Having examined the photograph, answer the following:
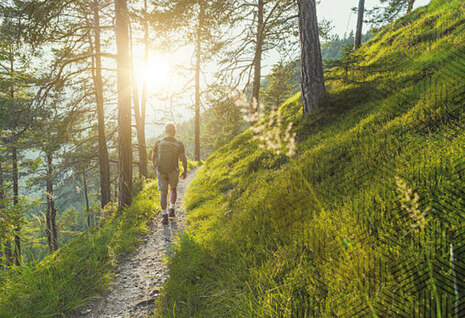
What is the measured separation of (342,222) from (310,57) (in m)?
4.94

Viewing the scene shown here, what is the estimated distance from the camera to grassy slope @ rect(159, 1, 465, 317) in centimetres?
146

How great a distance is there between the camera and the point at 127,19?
244 inches

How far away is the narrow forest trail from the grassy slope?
1.26 feet

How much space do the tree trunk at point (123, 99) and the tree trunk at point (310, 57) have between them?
16.3 ft

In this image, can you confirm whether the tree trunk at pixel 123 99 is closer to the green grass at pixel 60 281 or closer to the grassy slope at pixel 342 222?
the green grass at pixel 60 281

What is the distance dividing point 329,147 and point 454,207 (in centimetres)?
229

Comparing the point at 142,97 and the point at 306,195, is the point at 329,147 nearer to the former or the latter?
the point at 306,195

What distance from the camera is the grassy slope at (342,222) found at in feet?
4.78

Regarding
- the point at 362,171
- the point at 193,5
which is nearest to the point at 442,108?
the point at 362,171

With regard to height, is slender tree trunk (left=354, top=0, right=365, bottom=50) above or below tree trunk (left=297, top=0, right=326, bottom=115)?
above

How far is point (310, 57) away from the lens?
5.45 m

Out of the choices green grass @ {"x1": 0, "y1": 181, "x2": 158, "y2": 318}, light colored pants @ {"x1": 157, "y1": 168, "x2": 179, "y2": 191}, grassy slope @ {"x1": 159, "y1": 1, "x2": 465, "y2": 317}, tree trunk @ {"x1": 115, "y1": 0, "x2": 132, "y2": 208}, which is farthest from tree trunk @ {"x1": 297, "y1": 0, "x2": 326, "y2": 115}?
green grass @ {"x1": 0, "y1": 181, "x2": 158, "y2": 318}

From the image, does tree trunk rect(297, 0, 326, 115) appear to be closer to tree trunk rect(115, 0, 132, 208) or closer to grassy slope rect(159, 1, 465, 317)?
grassy slope rect(159, 1, 465, 317)

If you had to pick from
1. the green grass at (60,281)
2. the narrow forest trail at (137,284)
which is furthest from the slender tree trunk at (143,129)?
the green grass at (60,281)
